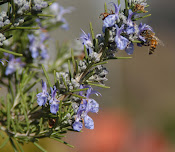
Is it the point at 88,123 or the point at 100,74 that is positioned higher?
the point at 100,74

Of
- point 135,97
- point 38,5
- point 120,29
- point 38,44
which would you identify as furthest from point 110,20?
point 135,97

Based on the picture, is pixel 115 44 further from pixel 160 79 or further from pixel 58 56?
pixel 160 79

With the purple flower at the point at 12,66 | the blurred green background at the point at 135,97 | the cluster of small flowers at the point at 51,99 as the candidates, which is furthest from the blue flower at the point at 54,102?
the blurred green background at the point at 135,97

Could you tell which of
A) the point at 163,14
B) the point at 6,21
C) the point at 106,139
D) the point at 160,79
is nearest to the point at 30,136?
the point at 6,21

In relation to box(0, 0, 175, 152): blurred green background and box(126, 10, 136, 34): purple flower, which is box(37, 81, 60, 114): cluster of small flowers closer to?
box(126, 10, 136, 34): purple flower

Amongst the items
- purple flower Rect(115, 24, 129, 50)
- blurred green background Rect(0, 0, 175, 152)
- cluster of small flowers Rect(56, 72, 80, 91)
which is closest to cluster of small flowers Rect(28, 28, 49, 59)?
cluster of small flowers Rect(56, 72, 80, 91)

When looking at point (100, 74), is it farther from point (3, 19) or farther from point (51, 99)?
point (3, 19)

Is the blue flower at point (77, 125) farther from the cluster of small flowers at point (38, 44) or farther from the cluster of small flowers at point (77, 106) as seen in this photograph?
the cluster of small flowers at point (38, 44)
